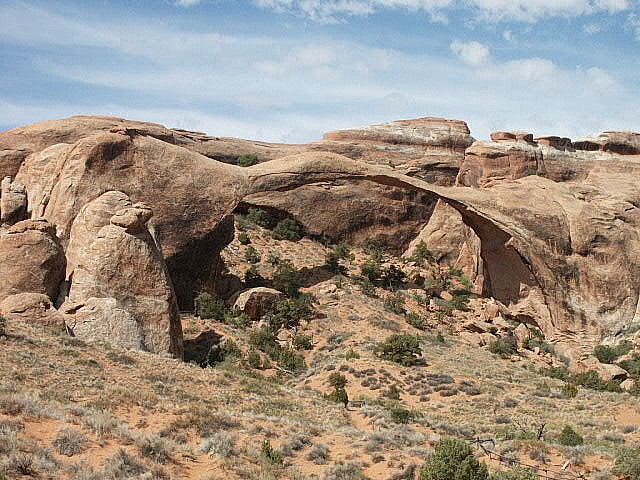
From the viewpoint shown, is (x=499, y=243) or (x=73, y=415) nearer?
(x=73, y=415)

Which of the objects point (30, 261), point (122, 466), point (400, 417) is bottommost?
point (400, 417)

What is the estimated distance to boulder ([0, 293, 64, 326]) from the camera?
55.9 ft

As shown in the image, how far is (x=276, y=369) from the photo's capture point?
23312 millimetres

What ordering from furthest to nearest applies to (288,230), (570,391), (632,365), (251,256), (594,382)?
(288,230), (251,256), (632,365), (594,382), (570,391)

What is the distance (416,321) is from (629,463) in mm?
17795

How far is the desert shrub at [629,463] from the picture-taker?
11391 mm

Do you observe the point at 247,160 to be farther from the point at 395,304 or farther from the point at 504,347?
the point at 504,347

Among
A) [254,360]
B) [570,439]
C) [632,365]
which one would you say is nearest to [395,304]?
[254,360]

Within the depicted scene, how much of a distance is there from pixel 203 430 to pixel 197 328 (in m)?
12.8

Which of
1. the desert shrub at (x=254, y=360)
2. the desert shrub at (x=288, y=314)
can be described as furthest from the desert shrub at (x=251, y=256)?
the desert shrub at (x=254, y=360)

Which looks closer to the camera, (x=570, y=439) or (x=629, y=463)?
(x=629, y=463)

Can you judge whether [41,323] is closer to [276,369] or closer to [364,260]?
[276,369]

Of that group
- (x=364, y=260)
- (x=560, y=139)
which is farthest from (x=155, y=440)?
(x=560, y=139)

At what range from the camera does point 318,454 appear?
39.4 feet
